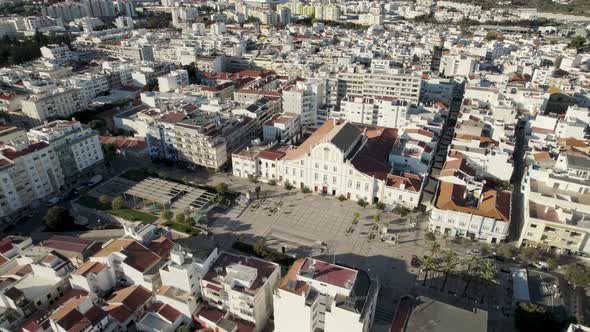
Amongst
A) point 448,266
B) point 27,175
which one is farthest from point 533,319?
point 27,175

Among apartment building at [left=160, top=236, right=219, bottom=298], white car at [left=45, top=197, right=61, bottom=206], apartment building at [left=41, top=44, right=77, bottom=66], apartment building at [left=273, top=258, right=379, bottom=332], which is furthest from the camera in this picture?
apartment building at [left=41, top=44, right=77, bottom=66]

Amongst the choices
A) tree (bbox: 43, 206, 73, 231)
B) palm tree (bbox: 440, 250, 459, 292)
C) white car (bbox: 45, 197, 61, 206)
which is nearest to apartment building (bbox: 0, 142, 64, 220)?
white car (bbox: 45, 197, 61, 206)

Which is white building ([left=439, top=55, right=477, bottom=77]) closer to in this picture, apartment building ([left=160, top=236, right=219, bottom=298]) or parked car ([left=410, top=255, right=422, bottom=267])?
parked car ([left=410, top=255, right=422, bottom=267])

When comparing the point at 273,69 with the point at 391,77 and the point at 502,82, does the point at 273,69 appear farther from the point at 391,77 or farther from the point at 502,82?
the point at 502,82

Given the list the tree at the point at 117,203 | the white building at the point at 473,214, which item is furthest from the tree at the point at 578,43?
the tree at the point at 117,203

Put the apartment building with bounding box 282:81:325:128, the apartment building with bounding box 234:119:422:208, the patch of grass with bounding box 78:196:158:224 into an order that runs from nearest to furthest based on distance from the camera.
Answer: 1. the patch of grass with bounding box 78:196:158:224
2. the apartment building with bounding box 234:119:422:208
3. the apartment building with bounding box 282:81:325:128

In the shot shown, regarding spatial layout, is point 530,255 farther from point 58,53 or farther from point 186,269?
point 58,53
